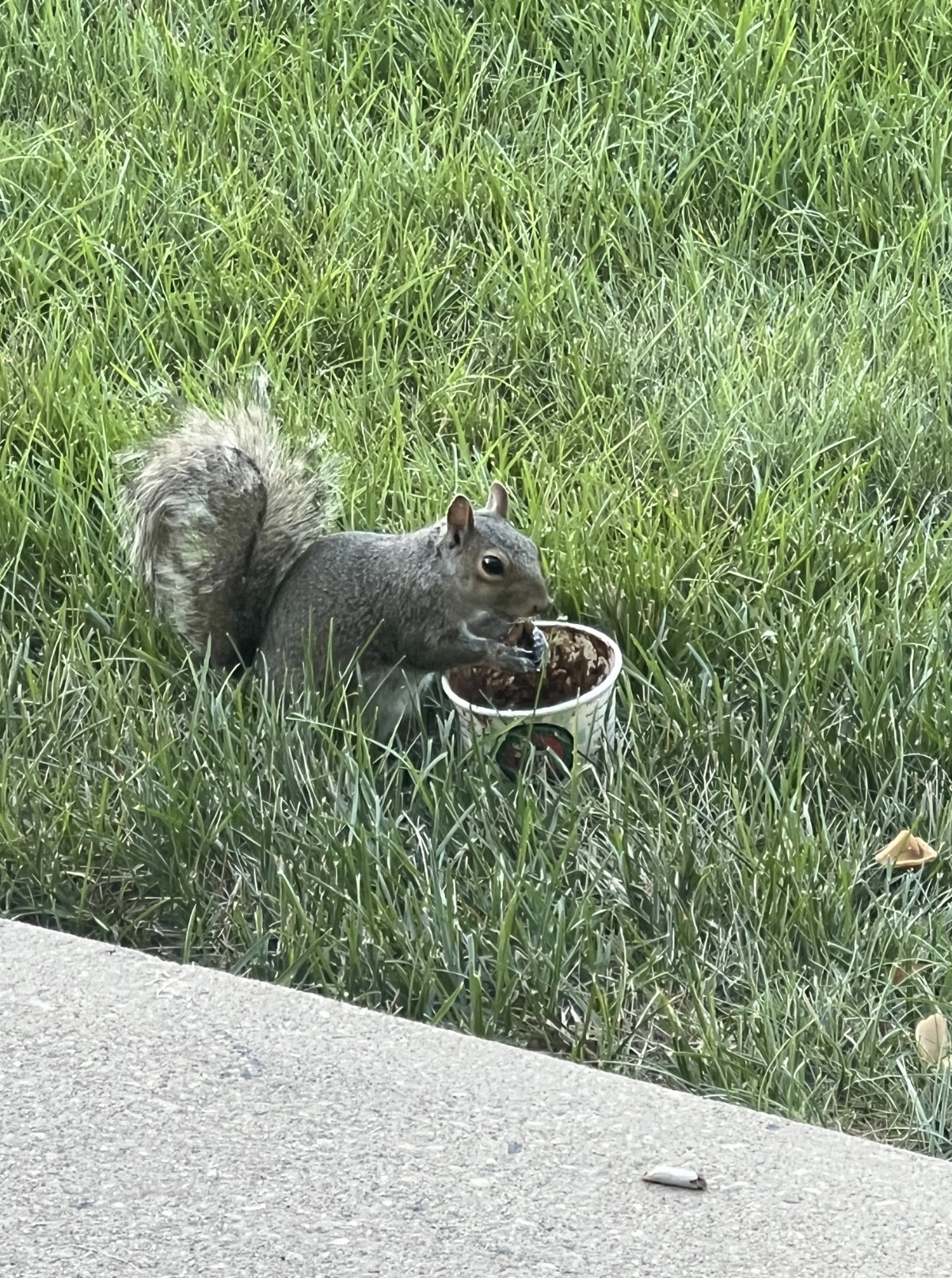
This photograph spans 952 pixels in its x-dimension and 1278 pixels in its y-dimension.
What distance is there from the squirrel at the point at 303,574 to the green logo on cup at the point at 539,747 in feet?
0.40

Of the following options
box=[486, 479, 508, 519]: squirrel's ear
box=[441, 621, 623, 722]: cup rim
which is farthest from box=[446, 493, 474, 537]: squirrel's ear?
box=[441, 621, 623, 722]: cup rim

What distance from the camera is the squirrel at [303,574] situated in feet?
9.64

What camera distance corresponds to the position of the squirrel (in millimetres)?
2938

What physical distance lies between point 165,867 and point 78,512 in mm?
966

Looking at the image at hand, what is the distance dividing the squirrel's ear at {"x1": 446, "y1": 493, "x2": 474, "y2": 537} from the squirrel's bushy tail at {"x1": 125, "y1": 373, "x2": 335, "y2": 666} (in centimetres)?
30

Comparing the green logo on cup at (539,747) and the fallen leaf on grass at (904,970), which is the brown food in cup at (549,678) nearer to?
the green logo on cup at (539,747)

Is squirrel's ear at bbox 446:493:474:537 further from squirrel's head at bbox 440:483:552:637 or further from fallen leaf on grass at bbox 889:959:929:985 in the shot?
fallen leaf on grass at bbox 889:959:929:985

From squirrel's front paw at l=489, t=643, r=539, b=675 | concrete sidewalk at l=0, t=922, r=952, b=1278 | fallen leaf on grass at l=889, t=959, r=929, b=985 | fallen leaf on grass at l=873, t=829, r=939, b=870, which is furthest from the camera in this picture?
squirrel's front paw at l=489, t=643, r=539, b=675

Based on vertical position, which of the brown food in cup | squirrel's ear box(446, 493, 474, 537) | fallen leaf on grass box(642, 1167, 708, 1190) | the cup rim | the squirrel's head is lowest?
the brown food in cup

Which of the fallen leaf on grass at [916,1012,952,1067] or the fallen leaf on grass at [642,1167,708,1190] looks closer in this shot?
the fallen leaf on grass at [642,1167,708,1190]

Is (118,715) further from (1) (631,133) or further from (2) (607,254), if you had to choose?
(1) (631,133)

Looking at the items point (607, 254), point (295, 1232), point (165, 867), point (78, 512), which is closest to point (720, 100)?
point (607, 254)

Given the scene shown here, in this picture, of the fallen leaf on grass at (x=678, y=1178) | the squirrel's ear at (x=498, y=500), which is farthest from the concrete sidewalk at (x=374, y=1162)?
the squirrel's ear at (x=498, y=500)

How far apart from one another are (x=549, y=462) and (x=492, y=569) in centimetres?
78
